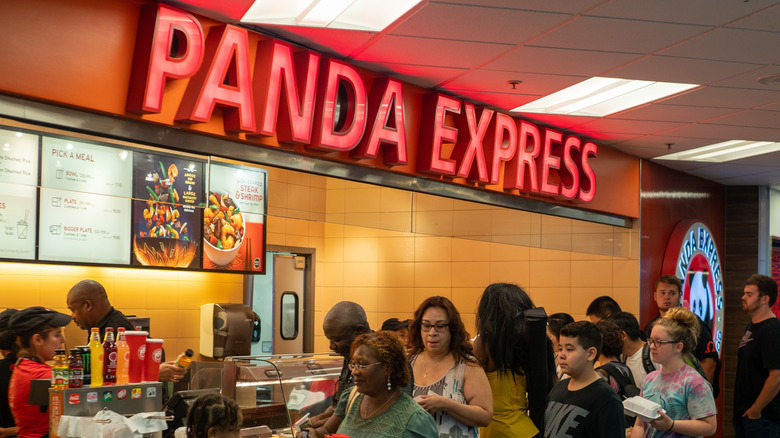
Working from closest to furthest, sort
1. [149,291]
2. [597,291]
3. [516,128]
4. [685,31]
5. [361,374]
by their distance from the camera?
1. [361,374]
2. [685,31]
3. [516,128]
4. [149,291]
5. [597,291]

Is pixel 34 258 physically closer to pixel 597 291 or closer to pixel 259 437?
pixel 259 437

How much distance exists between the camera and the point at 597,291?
8.38 meters

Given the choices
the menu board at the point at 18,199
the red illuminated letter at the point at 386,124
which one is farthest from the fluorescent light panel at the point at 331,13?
the menu board at the point at 18,199

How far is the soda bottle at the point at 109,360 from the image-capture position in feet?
11.6

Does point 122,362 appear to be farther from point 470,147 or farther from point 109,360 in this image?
point 470,147

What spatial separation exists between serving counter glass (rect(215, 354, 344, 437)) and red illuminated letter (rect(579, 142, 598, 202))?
3869 mm

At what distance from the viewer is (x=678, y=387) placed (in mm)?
3801

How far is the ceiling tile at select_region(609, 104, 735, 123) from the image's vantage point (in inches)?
247

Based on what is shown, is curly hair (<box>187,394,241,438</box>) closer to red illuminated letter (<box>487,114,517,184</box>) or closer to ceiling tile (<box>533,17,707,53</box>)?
ceiling tile (<box>533,17,707,53</box>)

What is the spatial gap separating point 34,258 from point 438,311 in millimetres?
3499

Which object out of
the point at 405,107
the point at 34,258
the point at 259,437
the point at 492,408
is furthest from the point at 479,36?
the point at 34,258

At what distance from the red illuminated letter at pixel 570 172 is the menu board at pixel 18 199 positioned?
4318 mm

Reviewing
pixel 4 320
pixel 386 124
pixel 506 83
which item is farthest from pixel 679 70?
pixel 4 320

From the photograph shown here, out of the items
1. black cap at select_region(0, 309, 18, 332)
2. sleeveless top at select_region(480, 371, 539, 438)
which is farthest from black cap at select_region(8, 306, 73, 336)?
sleeveless top at select_region(480, 371, 539, 438)
